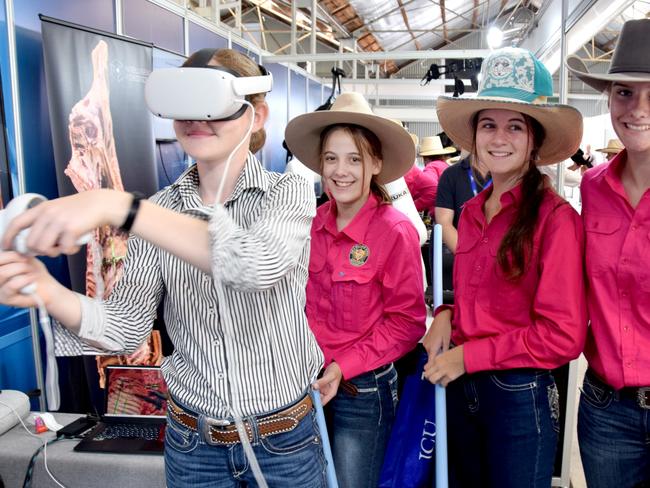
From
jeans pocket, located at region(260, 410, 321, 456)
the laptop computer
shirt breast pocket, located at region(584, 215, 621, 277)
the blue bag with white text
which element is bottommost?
the laptop computer

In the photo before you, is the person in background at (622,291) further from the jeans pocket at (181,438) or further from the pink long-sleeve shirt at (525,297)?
the jeans pocket at (181,438)

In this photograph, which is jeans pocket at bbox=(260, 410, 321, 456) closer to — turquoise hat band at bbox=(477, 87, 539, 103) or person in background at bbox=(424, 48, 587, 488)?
person in background at bbox=(424, 48, 587, 488)

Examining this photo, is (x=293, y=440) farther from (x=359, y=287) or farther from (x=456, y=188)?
(x=456, y=188)

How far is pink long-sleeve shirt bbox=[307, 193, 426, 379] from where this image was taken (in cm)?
172

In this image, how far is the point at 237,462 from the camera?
3.42 ft

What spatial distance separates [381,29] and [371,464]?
39.2ft

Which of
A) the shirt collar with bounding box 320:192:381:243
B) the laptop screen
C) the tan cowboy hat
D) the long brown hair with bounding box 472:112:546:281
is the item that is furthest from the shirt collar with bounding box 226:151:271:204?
the tan cowboy hat

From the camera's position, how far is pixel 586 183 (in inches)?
58.9

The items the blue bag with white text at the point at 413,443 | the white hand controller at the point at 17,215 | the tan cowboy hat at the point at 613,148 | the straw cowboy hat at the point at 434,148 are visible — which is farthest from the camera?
the tan cowboy hat at the point at 613,148

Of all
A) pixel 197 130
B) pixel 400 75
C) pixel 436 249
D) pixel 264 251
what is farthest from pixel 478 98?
pixel 400 75

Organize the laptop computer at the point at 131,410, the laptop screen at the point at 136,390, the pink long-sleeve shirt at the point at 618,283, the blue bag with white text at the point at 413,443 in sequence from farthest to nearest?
1. the laptop screen at the point at 136,390
2. the laptop computer at the point at 131,410
3. the blue bag with white text at the point at 413,443
4. the pink long-sleeve shirt at the point at 618,283

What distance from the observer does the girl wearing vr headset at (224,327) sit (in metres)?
0.96

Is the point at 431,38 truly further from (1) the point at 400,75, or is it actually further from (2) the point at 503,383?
(2) the point at 503,383

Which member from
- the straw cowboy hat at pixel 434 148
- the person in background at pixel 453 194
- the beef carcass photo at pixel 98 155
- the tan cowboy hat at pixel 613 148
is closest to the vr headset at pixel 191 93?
the beef carcass photo at pixel 98 155
